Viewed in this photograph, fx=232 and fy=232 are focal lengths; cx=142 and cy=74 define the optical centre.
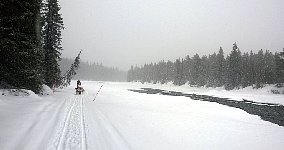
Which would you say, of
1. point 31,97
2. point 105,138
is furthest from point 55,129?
point 31,97


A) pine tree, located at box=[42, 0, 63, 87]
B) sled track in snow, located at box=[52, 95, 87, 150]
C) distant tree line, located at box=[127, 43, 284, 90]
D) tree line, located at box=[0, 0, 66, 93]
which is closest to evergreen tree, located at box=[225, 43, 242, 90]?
distant tree line, located at box=[127, 43, 284, 90]

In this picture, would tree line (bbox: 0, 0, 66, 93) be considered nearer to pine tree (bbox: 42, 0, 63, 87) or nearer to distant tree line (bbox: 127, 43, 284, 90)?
pine tree (bbox: 42, 0, 63, 87)

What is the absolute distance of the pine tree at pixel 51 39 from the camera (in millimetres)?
33938

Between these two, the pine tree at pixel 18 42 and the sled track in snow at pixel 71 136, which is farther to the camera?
the pine tree at pixel 18 42

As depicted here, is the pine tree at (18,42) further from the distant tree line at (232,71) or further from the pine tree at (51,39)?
the distant tree line at (232,71)

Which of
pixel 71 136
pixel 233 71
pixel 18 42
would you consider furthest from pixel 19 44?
pixel 233 71

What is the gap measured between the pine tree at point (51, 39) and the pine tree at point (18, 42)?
14593 millimetres

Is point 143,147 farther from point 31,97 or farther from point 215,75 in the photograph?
point 215,75

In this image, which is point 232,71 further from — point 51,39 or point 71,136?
point 71,136

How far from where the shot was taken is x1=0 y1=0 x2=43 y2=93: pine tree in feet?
52.8

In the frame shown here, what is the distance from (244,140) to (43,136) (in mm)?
8312

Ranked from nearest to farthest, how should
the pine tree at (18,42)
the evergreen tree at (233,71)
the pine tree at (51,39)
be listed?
the pine tree at (18,42)
the pine tree at (51,39)
the evergreen tree at (233,71)

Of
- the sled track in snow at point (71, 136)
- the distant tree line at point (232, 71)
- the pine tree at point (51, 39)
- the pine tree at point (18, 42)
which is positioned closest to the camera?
the sled track in snow at point (71, 136)

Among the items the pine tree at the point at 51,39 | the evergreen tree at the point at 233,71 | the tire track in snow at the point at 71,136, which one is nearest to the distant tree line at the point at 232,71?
the evergreen tree at the point at 233,71
